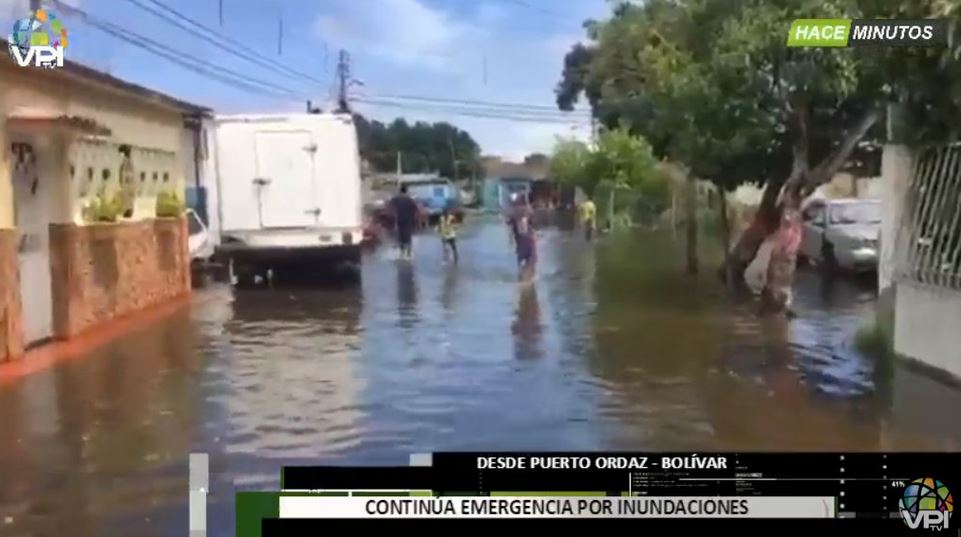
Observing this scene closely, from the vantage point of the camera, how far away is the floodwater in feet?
8.85

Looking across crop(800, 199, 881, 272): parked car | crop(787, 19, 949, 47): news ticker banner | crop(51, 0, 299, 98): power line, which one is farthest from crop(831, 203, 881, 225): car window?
crop(51, 0, 299, 98): power line

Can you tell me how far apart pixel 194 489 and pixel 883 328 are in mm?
1497

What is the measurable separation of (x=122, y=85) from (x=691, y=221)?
127 centimetres

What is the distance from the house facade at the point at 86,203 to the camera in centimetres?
269

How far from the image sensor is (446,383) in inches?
110

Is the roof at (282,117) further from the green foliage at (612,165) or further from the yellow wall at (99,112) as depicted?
the green foliage at (612,165)

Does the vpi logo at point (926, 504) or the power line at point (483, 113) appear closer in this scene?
the vpi logo at point (926, 504)

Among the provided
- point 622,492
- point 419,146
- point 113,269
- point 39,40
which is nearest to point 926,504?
point 622,492

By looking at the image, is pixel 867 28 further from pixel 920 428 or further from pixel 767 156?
pixel 920 428

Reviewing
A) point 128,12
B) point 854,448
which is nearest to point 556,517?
point 854,448

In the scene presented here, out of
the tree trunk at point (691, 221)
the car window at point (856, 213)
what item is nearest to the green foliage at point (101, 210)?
the tree trunk at point (691, 221)

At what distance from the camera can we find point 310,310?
9.49 ft

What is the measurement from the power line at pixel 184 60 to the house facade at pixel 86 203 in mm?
88

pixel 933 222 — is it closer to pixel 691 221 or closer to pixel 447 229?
pixel 691 221
